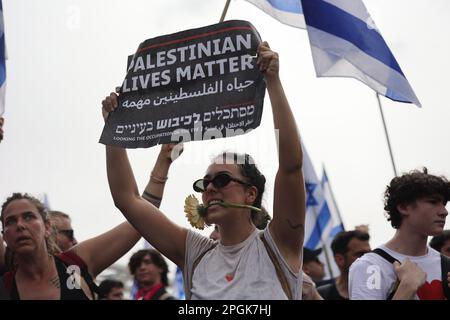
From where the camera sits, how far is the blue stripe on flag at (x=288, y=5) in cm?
621

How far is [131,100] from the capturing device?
16.7 feet

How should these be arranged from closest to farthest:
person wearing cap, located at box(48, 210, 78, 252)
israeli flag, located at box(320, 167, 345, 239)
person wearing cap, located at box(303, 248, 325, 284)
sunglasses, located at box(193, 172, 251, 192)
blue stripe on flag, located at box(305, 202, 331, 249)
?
sunglasses, located at box(193, 172, 251, 192)
person wearing cap, located at box(48, 210, 78, 252)
person wearing cap, located at box(303, 248, 325, 284)
blue stripe on flag, located at box(305, 202, 331, 249)
israeli flag, located at box(320, 167, 345, 239)

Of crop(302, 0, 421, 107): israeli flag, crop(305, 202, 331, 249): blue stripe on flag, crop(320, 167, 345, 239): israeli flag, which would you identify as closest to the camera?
crop(302, 0, 421, 107): israeli flag

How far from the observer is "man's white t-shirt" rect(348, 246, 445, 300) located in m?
4.54

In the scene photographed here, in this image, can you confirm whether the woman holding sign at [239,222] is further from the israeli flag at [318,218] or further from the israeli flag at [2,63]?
the israeli flag at [318,218]

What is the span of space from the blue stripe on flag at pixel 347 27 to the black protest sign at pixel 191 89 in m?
1.13

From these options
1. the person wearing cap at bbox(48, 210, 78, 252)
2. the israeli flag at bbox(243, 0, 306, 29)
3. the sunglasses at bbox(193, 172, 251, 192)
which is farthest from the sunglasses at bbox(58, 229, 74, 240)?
the israeli flag at bbox(243, 0, 306, 29)

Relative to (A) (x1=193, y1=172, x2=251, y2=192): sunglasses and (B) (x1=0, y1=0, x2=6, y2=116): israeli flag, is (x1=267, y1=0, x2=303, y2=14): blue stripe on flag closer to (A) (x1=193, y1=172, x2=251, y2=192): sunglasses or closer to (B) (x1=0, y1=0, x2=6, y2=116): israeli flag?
(B) (x1=0, y1=0, x2=6, y2=116): israeli flag

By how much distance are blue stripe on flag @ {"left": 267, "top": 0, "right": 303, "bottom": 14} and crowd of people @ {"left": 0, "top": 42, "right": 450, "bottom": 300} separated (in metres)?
1.64

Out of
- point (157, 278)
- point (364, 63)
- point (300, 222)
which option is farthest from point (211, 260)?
point (157, 278)

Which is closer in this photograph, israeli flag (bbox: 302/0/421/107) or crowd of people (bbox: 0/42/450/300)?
crowd of people (bbox: 0/42/450/300)

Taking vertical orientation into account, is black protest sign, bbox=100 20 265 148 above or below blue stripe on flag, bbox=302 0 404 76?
below

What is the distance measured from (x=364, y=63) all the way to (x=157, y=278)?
2808 millimetres
